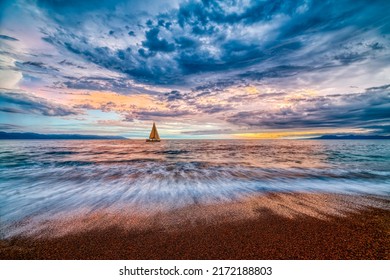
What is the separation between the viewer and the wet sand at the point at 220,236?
311cm

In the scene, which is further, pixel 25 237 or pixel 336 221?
pixel 336 221

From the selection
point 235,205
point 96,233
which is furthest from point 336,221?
point 96,233

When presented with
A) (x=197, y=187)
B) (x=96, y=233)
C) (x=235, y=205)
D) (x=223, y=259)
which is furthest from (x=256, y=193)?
(x=96, y=233)

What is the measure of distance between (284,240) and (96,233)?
3553mm

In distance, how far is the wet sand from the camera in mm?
3107

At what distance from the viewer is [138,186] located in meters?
8.24

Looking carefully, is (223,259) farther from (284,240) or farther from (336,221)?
(336,221)

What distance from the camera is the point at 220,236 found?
3.60 m

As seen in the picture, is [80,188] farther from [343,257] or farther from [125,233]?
[343,257]

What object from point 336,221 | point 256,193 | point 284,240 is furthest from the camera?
point 256,193

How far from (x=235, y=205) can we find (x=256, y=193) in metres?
1.78
